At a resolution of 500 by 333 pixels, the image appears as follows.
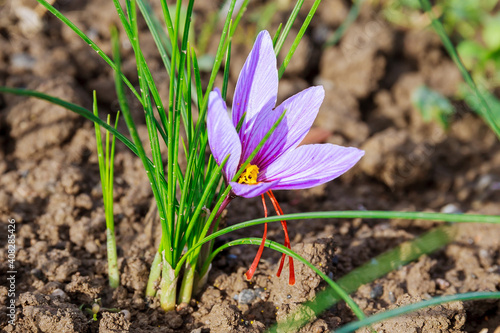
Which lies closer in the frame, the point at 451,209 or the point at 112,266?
the point at 112,266

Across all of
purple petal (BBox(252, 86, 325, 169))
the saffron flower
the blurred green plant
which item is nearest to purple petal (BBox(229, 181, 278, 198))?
the saffron flower

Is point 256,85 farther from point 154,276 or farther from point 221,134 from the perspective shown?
point 154,276

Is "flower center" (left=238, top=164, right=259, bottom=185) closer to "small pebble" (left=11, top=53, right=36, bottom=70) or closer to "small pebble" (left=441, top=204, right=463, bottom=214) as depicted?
"small pebble" (left=441, top=204, right=463, bottom=214)

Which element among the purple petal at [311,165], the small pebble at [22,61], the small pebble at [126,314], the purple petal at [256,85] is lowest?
the small pebble at [126,314]

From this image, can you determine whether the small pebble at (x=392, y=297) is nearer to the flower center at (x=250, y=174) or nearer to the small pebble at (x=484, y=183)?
the flower center at (x=250, y=174)

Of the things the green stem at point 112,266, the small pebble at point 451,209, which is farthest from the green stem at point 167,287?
the small pebble at point 451,209

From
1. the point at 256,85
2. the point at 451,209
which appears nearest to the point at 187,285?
the point at 256,85

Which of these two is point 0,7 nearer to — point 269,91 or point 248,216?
point 248,216
